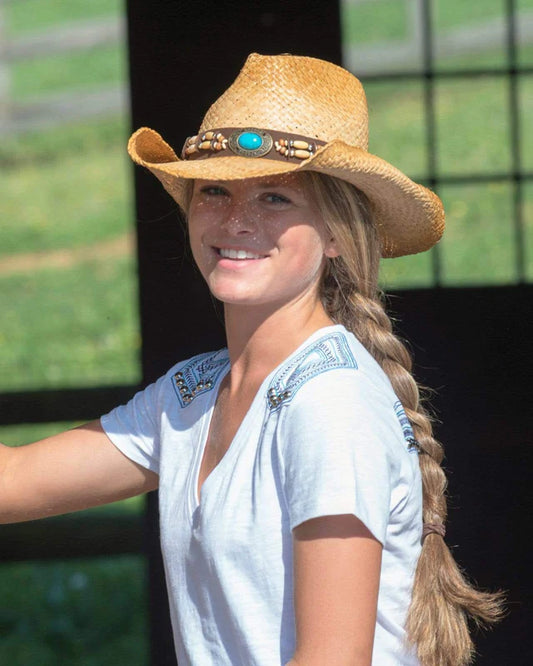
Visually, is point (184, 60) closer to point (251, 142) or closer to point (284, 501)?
point (251, 142)

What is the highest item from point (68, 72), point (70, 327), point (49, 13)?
point (49, 13)

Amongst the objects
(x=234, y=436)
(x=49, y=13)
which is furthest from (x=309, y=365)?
(x=49, y=13)

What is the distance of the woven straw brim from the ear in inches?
3.5

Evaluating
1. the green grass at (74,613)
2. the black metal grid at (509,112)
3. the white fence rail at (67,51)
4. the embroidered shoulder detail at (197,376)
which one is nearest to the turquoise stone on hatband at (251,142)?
the embroidered shoulder detail at (197,376)

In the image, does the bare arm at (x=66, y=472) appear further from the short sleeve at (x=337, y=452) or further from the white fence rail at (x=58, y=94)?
the white fence rail at (x=58, y=94)

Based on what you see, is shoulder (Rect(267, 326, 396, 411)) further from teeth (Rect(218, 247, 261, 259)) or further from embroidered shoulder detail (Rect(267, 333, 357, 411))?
teeth (Rect(218, 247, 261, 259))

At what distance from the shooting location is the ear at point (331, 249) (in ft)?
5.34

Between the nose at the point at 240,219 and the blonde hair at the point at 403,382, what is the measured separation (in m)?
0.10

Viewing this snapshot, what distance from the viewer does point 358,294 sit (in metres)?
1.70

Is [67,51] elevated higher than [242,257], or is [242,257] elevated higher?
[67,51]

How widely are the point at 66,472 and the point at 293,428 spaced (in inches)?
20.6

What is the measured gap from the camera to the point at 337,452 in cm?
139

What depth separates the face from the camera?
5.16ft

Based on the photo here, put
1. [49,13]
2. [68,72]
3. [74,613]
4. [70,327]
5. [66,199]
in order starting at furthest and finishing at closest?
[49,13]
[68,72]
[66,199]
[70,327]
[74,613]
